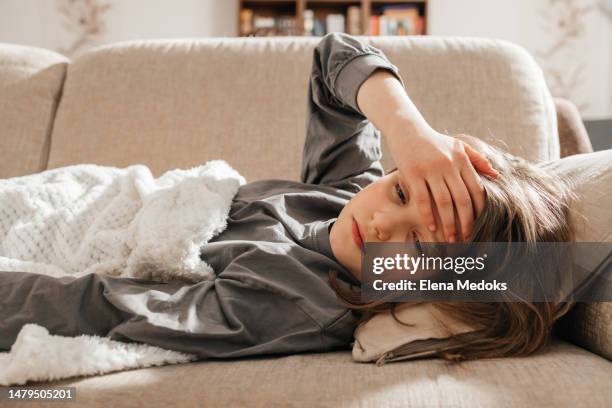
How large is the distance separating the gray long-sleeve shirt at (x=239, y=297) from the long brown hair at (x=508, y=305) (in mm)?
69

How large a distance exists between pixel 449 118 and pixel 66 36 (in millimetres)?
2993

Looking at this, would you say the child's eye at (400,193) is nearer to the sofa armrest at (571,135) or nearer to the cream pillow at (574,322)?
the cream pillow at (574,322)

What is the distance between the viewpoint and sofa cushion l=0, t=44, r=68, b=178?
1.53 metres

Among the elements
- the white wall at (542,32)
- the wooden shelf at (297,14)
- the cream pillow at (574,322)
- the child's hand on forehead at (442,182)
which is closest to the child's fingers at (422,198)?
the child's hand on forehead at (442,182)

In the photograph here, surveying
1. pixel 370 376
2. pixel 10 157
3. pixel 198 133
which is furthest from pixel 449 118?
pixel 10 157

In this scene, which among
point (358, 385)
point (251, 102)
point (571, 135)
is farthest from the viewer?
point (571, 135)

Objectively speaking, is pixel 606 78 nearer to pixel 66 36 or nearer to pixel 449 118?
pixel 449 118

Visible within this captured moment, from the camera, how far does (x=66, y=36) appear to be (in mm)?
3703

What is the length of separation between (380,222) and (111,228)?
0.45 meters

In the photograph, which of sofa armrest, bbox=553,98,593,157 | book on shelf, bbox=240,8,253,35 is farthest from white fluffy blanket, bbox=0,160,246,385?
book on shelf, bbox=240,8,253,35

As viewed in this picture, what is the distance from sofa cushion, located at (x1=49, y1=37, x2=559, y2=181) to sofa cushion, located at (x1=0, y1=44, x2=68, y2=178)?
60mm

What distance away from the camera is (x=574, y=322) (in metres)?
0.90

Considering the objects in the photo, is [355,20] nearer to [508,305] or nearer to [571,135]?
[571,135]

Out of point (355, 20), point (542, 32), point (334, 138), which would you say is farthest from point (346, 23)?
point (334, 138)
